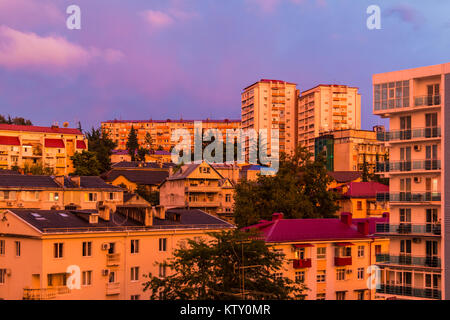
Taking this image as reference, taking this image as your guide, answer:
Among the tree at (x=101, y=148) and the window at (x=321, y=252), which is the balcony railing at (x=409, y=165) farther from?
the tree at (x=101, y=148)

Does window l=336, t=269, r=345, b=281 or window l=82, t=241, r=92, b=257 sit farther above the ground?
window l=82, t=241, r=92, b=257

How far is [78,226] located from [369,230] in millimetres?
27174

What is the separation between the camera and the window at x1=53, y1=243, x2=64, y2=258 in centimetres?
3991

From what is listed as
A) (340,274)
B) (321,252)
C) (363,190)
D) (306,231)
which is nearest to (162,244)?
(306,231)

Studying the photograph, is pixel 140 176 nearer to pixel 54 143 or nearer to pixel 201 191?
pixel 54 143

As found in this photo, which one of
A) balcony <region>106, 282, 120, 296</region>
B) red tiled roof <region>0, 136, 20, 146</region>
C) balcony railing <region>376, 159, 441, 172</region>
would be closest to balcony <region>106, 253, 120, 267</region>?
balcony <region>106, 282, 120, 296</region>

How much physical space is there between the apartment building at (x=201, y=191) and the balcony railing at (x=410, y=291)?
44745 millimetres

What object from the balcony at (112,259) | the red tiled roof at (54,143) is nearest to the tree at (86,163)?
the red tiled roof at (54,143)

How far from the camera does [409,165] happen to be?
1596 inches

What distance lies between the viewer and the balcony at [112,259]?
42.2 m

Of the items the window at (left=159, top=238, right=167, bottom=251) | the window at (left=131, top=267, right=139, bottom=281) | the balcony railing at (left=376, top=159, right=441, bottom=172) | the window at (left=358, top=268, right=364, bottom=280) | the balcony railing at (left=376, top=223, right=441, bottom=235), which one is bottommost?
the window at (left=358, top=268, right=364, bottom=280)

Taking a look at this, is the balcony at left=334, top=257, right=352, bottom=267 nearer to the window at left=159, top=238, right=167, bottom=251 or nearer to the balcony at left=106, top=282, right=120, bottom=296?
the window at left=159, top=238, right=167, bottom=251

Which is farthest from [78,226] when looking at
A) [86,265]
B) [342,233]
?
Answer: [342,233]
